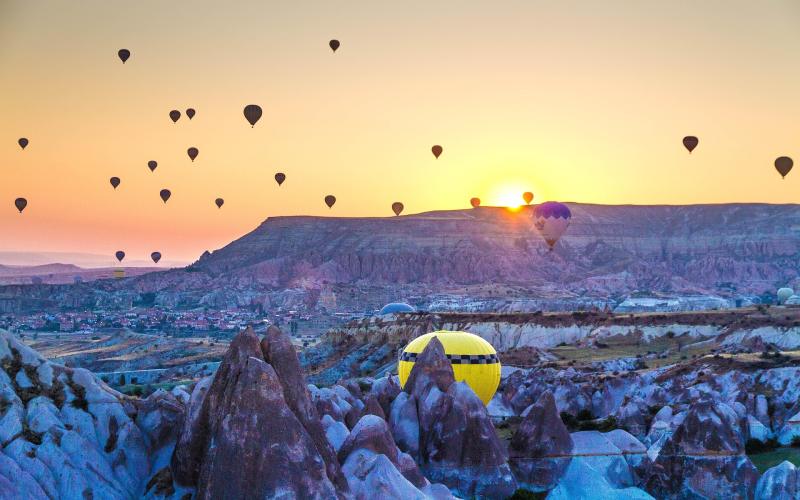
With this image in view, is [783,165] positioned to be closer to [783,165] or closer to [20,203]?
[783,165]

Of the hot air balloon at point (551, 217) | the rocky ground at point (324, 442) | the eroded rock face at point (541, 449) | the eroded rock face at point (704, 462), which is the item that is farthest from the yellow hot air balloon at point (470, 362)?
the hot air balloon at point (551, 217)

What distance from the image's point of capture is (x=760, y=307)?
114 m

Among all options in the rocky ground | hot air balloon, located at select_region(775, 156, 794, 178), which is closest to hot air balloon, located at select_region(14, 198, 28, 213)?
the rocky ground

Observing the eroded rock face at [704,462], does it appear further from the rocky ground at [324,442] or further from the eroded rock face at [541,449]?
the eroded rock face at [541,449]

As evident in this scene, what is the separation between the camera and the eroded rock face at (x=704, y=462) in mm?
36969

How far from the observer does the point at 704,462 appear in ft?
125

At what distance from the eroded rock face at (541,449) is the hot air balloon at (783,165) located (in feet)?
136

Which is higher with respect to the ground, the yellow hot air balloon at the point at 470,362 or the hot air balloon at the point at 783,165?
the hot air balloon at the point at 783,165

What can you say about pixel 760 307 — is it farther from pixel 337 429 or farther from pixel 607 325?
pixel 337 429

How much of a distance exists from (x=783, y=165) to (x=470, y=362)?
30.6 meters

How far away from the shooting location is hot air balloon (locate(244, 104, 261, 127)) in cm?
6844

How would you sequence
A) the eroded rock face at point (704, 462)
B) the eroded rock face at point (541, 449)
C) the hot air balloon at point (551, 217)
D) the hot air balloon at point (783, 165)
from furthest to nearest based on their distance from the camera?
the hot air balloon at point (551, 217)
the hot air balloon at point (783, 165)
the eroded rock face at point (541, 449)
the eroded rock face at point (704, 462)

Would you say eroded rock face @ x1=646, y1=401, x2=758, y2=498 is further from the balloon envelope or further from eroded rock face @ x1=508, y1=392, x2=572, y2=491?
the balloon envelope

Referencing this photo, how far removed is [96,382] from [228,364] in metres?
7.40
